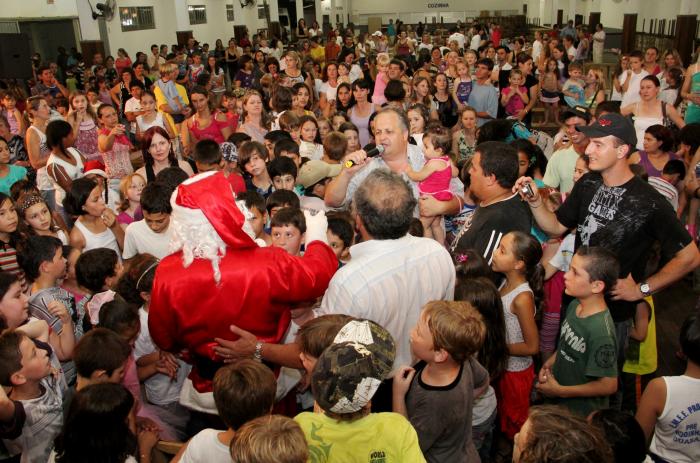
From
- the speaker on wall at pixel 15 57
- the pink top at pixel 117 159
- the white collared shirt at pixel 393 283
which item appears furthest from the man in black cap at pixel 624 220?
the speaker on wall at pixel 15 57

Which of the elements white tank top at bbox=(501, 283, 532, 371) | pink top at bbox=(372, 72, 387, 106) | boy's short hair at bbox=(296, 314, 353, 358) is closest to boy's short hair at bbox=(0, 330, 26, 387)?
boy's short hair at bbox=(296, 314, 353, 358)

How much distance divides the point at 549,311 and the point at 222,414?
2.23m

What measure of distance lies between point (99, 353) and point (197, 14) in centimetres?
2169

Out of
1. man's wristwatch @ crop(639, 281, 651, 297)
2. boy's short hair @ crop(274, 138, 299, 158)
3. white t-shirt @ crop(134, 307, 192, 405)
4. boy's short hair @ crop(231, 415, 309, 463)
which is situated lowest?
white t-shirt @ crop(134, 307, 192, 405)

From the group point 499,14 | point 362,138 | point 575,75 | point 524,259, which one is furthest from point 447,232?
point 499,14

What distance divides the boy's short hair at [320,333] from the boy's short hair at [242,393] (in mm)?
169

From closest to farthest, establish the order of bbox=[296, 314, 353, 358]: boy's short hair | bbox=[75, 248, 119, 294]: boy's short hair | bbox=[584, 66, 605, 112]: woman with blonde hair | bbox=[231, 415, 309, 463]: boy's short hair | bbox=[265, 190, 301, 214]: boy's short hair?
bbox=[231, 415, 309, 463]: boy's short hair < bbox=[296, 314, 353, 358]: boy's short hair < bbox=[75, 248, 119, 294]: boy's short hair < bbox=[265, 190, 301, 214]: boy's short hair < bbox=[584, 66, 605, 112]: woman with blonde hair

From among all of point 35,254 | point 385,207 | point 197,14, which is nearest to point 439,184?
point 385,207

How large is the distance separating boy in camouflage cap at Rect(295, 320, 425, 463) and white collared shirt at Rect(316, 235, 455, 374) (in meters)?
0.37

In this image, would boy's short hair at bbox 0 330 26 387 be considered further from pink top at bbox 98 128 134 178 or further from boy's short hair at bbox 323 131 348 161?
pink top at bbox 98 128 134 178

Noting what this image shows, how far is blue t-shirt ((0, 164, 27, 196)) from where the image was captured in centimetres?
474

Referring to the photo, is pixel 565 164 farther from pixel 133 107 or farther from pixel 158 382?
pixel 133 107

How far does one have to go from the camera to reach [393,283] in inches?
89.2

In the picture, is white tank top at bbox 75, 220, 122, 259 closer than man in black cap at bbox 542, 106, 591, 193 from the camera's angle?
Yes
